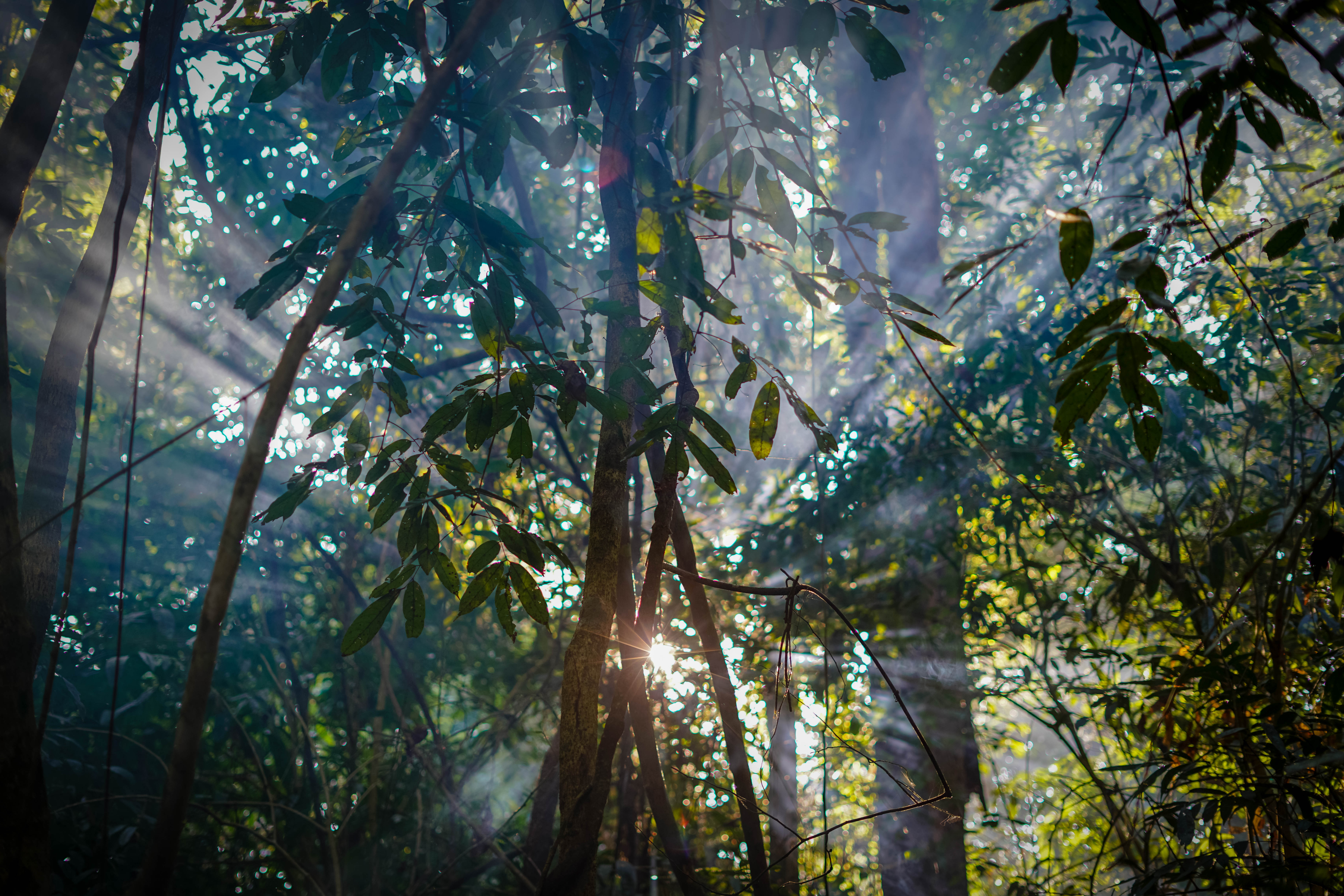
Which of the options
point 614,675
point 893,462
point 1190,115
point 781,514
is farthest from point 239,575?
point 1190,115

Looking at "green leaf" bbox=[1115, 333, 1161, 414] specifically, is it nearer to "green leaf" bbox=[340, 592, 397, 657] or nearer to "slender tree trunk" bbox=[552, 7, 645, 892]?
"slender tree trunk" bbox=[552, 7, 645, 892]

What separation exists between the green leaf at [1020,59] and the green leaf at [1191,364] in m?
0.26

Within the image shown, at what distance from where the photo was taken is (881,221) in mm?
791

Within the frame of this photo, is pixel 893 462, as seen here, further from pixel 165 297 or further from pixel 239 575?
pixel 165 297

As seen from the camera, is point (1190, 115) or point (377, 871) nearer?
point (1190, 115)

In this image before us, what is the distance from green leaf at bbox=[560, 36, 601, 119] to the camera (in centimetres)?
93

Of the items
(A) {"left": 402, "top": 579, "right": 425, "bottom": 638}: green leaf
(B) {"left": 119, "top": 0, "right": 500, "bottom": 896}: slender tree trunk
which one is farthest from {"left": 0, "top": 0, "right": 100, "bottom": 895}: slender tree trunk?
(A) {"left": 402, "top": 579, "right": 425, "bottom": 638}: green leaf

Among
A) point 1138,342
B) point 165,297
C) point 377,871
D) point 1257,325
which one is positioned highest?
point 165,297

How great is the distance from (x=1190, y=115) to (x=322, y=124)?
3672mm

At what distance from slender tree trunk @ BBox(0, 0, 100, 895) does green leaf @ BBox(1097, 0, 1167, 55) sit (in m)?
1.02

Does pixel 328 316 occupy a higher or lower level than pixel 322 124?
lower

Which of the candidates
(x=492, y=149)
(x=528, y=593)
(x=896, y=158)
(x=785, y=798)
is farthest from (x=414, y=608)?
(x=896, y=158)

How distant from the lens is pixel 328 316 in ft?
3.46

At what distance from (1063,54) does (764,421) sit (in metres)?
0.48
